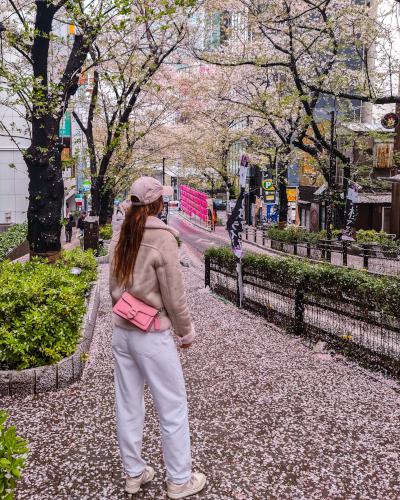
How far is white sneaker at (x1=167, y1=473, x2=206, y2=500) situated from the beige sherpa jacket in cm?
103

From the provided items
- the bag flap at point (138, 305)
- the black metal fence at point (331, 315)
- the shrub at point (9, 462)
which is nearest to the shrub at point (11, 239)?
the black metal fence at point (331, 315)

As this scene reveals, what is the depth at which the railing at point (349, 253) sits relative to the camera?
67.0ft

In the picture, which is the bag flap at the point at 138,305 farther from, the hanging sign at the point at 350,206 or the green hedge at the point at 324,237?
the green hedge at the point at 324,237

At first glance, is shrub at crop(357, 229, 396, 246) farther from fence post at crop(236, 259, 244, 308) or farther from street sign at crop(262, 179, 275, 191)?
fence post at crop(236, 259, 244, 308)

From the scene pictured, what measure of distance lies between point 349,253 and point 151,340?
22.9 metres

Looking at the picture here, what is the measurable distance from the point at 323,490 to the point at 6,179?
1127 inches

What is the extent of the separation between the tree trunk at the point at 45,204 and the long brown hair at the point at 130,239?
21.5 feet

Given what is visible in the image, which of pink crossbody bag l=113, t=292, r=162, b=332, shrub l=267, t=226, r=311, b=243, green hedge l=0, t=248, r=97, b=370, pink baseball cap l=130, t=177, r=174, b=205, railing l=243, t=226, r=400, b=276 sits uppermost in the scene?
pink baseball cap l=130, t=177, r=174, b=205

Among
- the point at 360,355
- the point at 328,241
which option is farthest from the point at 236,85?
the point at 360,355

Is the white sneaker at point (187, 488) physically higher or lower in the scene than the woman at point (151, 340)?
lower

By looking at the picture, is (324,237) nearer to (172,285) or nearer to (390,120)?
(390,120)

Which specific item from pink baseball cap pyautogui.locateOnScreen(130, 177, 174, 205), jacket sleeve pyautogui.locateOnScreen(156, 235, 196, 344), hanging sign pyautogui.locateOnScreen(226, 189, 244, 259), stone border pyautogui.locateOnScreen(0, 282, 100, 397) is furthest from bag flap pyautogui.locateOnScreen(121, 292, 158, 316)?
hanging sign pyautogui.locateOnScreen(226, 189, 244, 259)

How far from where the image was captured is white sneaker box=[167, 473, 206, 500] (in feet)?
10.8

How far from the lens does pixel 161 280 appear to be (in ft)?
10.4
